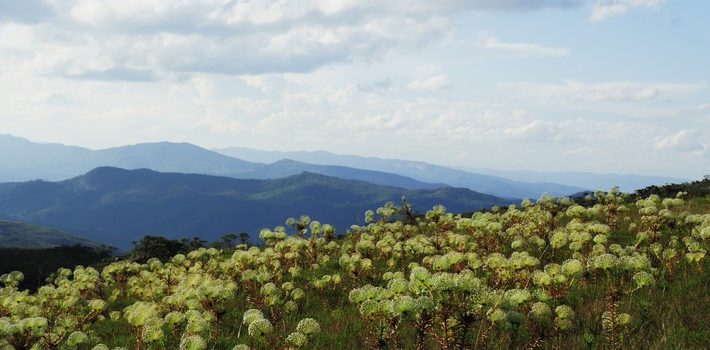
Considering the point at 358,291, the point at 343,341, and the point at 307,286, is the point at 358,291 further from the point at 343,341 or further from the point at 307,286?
the point at 307,286

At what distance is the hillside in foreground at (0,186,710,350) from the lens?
5.75m

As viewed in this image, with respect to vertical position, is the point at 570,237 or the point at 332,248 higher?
the point at 570,237

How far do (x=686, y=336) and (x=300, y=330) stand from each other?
454cm

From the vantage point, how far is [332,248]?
52.9 feet

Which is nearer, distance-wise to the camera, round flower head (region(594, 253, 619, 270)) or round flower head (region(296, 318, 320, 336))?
round flower head (region(296, 318, 320, 336))

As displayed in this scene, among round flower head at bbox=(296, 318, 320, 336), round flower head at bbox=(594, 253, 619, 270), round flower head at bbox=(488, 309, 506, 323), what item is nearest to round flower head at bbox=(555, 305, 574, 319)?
round flower head at bbox=(594, 253, 619, 270)

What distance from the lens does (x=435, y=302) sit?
5195 mm

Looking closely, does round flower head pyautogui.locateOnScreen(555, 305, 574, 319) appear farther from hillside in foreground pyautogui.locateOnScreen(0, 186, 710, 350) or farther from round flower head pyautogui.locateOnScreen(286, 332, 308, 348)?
round flower head pyautogui.locateOnScreen(286, 332, 308, 348)

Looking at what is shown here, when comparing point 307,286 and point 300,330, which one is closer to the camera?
point 300,330

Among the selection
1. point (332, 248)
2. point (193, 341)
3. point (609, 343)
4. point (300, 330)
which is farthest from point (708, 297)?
point (332, 248)

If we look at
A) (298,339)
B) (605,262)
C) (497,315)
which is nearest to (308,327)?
(298,339)

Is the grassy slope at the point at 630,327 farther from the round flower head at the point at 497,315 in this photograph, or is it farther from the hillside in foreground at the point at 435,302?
the round flower head at the point at 497,315

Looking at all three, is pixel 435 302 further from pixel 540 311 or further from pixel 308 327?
pixel 540 311

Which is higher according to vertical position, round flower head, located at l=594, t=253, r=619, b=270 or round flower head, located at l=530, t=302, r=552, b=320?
round flower head, located at l=594, t=253, r=619, b=270
